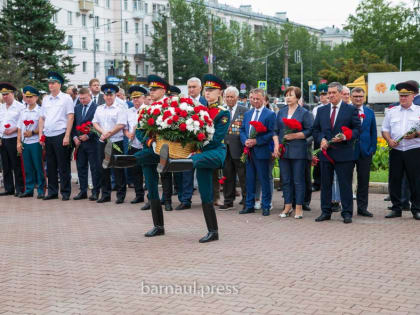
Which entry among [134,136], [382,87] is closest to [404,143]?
[134,136]

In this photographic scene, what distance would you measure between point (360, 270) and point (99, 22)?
7928cm

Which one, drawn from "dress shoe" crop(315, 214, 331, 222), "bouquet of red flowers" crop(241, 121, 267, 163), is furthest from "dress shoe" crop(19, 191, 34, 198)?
"dress shoe" crop(315, 214, 331, 222)

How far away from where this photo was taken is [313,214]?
1138 centimetres

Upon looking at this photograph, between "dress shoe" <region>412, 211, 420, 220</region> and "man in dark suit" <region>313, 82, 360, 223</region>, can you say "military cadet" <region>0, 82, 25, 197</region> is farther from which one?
"dress shoe" <region>412, 211, 420, 220</region>

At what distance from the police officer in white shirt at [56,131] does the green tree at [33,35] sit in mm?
27559

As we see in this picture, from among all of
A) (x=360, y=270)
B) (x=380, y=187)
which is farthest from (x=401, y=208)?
(x=360, y=270)

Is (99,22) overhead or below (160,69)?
overhead

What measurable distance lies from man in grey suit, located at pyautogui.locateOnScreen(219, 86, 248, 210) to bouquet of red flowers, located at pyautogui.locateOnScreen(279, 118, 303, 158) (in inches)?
50.0

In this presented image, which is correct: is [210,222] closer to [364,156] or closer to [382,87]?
[364,156]

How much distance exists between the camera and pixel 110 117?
42.9 feet

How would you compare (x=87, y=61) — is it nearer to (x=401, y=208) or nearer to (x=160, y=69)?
(x=160, y=69)

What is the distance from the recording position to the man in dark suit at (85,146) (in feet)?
44.0

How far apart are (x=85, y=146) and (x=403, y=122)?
6.13 metres

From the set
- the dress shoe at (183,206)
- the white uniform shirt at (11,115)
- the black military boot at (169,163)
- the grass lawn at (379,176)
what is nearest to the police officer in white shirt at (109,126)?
the dress shoe at (183,206)
